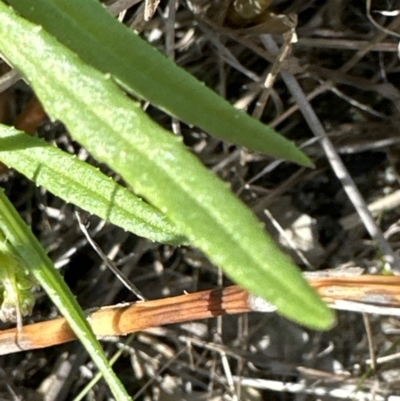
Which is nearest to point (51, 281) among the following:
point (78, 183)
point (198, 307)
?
point (78, 183)

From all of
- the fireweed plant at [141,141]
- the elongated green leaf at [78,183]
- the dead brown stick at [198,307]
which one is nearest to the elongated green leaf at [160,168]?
the fireweed plant at [141,141]

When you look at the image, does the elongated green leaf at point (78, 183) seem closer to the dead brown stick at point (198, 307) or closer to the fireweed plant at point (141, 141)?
the fireweed plant at point (141, 141)

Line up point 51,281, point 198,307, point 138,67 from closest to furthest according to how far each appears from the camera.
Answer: point 138,67, point 51,281, point 198,307

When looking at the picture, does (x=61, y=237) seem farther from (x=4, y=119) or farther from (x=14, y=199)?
(x=4, y=119)

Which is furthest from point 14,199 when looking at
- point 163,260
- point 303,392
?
point 303,392

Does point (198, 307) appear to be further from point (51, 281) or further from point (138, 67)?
point (138, 67)

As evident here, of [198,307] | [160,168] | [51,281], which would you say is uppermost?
[160,168]
